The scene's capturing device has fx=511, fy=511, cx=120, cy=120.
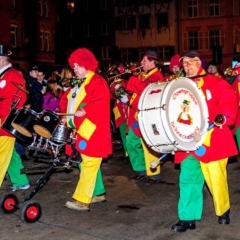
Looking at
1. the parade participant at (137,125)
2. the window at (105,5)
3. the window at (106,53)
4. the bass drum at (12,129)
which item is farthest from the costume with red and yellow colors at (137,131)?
the window at (105,5)

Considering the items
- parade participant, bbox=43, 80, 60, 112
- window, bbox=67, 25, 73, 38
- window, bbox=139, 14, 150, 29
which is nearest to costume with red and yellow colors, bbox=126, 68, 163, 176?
parade participant, bbox=43, 80, 60, 112

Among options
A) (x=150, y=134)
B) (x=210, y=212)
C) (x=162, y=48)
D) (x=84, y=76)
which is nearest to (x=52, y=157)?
(x=84, y=76)

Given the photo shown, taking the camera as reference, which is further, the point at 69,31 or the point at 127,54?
the point at 69,31

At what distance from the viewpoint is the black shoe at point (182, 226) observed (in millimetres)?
5352

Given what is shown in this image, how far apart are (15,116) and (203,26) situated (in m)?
42.6

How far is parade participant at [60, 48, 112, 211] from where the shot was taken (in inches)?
237

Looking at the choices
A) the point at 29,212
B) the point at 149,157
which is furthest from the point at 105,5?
the point at 29,212

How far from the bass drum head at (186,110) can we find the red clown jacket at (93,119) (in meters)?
1.23

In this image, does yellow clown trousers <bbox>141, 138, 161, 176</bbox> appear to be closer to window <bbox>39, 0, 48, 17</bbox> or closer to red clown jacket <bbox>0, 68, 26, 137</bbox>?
red clown jacket <bbox>0, 68, 26, 137</bbox>

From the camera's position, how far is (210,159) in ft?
17.1

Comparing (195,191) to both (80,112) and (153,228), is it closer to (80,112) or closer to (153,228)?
(153,228)

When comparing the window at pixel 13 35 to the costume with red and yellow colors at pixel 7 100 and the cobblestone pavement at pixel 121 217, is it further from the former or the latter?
the costume with red and yellow colors at pixel 7 100

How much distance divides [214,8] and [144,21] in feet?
21.6

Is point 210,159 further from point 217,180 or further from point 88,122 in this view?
point 88,122
